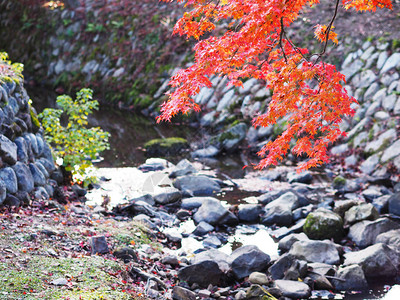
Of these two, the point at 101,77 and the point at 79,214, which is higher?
the point at 101,77

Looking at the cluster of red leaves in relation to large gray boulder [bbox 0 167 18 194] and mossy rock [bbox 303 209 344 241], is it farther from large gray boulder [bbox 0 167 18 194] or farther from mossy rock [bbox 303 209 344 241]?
large gray boulder [bbox 0 167 18 194]

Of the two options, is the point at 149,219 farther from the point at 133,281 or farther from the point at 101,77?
the point at 101,77

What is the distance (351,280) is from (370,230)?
1.77 m

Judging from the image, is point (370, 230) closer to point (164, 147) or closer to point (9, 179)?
point (9, 179)

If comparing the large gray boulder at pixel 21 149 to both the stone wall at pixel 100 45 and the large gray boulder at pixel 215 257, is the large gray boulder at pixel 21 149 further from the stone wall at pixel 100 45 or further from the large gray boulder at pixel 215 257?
the stone wall at pixel 100 45

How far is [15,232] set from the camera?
20.5ft

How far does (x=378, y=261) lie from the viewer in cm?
722

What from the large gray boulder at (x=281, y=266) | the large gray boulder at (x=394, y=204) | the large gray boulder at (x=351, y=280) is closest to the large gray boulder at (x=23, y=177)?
the large gray boulder at (x=281, y=266)

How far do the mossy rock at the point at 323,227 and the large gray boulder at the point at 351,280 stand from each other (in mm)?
1511

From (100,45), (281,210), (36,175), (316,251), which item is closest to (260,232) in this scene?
(281,210)

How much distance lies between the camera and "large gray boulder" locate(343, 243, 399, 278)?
23.6 ft

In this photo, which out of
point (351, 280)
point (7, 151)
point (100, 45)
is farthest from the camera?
point (100, 45)

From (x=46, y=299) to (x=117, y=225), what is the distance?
3366mm

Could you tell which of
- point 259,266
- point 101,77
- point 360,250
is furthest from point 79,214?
point 101,77
